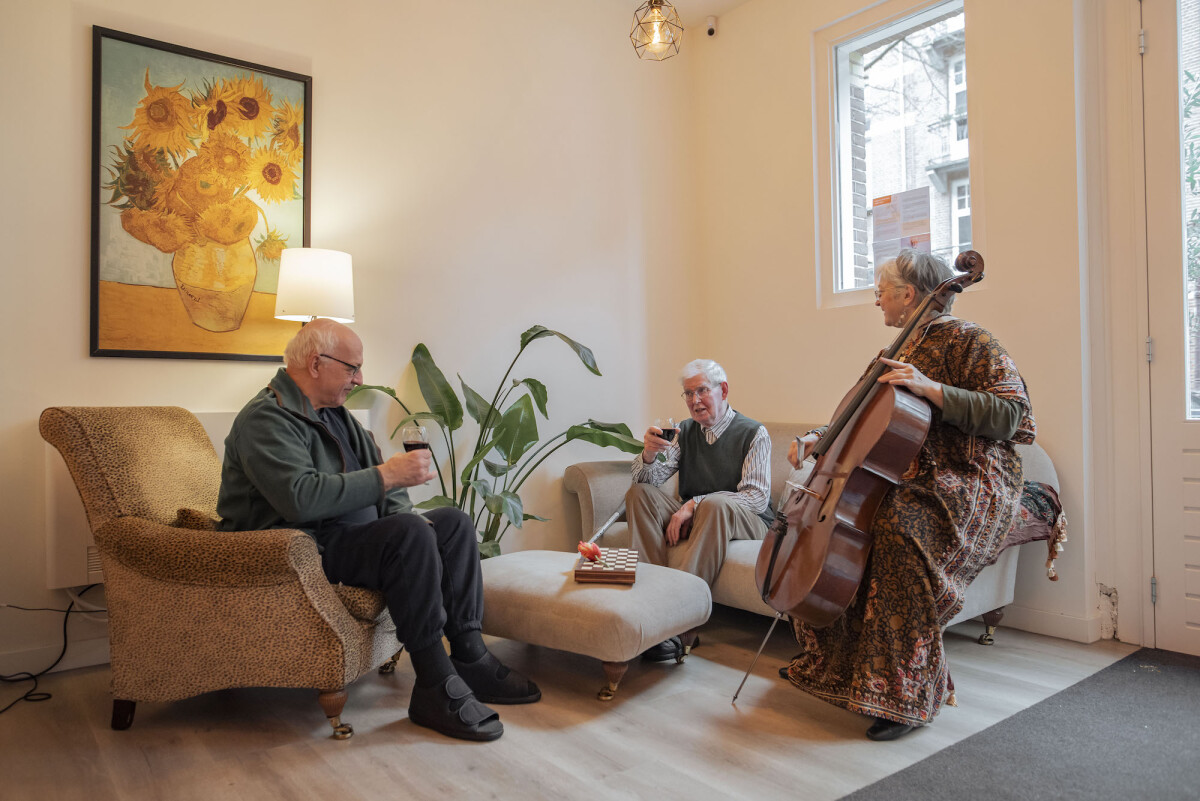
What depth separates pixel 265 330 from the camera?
3125mm

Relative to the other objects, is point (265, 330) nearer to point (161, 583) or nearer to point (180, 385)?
point (180, 385)

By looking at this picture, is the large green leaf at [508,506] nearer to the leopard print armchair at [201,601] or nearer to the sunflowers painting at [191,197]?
the leopard print armchair at [201,601]

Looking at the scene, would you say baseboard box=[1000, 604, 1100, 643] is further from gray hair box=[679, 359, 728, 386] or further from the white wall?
the white wall

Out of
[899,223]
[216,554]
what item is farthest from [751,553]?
[899,223]

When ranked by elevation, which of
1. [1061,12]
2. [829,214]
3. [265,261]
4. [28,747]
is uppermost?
[1061,12]

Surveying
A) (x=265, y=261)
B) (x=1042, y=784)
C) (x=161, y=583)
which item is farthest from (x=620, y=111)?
(x=1042, y=784)

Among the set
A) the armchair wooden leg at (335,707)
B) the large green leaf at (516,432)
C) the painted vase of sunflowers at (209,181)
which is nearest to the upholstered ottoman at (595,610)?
the armchair wooden leg at (335,707)

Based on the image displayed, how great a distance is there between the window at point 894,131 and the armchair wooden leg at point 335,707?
2.88 metres

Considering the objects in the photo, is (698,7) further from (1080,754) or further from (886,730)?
(1080,754)

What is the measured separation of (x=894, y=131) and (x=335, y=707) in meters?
3.49

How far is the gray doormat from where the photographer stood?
1.78 metres

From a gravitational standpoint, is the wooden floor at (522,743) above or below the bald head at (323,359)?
below

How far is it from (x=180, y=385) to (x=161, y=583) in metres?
1.06

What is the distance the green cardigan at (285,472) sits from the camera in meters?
2.09
